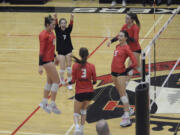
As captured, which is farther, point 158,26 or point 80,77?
point 158,26

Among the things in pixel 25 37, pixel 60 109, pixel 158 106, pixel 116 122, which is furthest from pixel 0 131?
pixel 25 37

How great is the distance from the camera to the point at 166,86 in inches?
457

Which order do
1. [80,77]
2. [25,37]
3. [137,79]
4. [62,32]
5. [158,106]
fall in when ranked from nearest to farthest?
[80,77] < [158,106] < [62,32] < [137,79] < [25,37]

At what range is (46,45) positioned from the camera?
9.82 m

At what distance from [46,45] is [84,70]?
4.76ft

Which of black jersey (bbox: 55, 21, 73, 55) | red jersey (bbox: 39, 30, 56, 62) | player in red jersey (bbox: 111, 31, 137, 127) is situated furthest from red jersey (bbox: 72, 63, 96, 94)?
black jersey (bbox: 55, 21, 73, 55)

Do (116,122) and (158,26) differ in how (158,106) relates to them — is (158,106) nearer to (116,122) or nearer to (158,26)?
(116,122)

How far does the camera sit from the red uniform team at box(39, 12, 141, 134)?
8.73 m

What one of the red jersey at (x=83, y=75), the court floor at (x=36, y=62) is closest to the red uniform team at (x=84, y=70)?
the red jersey at (x=83, y=75)

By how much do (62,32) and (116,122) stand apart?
2.84 meters

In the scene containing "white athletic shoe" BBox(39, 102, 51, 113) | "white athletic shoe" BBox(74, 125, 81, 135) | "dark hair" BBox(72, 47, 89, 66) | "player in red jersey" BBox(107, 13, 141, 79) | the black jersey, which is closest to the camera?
"dark hair" BBox(72, 47, 89, 66)

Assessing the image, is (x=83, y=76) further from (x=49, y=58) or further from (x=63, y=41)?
(x=63, y=41)

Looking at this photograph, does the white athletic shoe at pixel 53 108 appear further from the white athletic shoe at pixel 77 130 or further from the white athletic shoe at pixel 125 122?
the white athletic shoe at pixel 125 122

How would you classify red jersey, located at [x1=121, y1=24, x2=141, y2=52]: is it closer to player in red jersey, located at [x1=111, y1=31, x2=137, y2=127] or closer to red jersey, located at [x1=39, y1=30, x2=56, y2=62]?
player in red jersey, located at [x1=111, y1=31, x2=137, y2=127]
